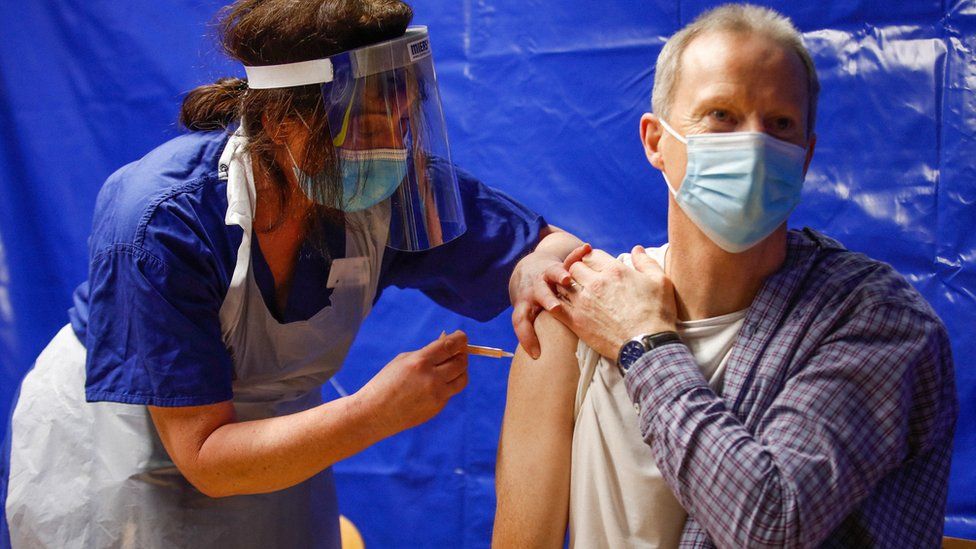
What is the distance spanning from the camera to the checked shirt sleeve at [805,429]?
3.73 feet

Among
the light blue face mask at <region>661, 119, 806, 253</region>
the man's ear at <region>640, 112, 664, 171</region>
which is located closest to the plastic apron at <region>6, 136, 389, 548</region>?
the man's ear at <region>640, 112, 664, 171</region>

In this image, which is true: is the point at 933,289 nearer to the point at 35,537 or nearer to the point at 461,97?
the point at 461,97

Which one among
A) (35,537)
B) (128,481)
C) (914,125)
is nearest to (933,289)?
(914,125)

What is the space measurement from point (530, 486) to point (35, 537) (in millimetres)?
1047

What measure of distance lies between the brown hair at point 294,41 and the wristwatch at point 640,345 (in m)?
0.59

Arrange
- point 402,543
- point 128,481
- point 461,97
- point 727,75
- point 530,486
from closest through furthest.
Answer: point 727,75, point 530,486, point 128,481, point 461,97, point 402,543

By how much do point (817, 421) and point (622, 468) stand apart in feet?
1.04

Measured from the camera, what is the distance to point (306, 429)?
1.50 metres

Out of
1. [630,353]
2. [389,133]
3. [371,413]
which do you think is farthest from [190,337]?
[630,353]

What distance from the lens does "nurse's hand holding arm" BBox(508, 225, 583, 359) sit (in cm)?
151

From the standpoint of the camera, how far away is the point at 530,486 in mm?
1427

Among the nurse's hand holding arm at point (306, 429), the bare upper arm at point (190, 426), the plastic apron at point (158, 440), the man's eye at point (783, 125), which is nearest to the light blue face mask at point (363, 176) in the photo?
the plastic apron at point (158, 440)

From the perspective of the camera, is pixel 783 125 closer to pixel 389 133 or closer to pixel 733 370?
pixel 733 370

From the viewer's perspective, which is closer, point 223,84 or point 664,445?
point 664,445
